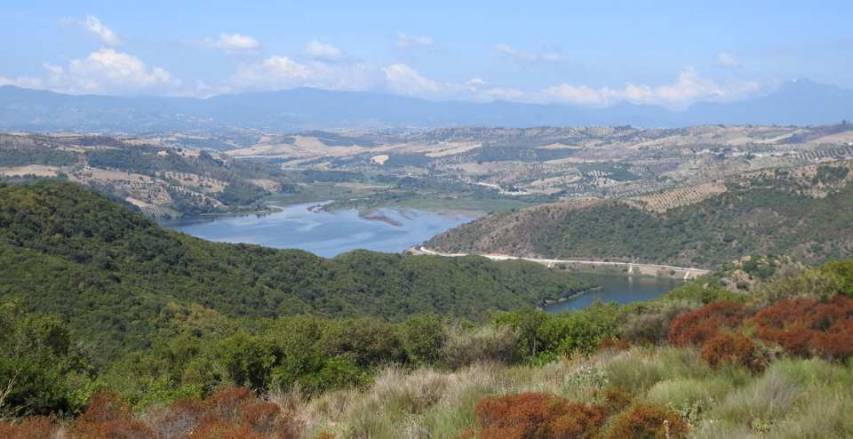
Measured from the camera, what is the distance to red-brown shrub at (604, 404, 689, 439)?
4.32 meters

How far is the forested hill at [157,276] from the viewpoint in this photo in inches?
1093

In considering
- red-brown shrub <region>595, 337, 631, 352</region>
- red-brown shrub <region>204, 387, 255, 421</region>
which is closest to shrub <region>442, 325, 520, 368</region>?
red-brown shrub <region>595, 337, 631, 352</region>

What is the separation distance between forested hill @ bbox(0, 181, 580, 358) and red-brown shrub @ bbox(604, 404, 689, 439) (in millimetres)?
23188

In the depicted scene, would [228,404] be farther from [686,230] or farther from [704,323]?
[686,230]

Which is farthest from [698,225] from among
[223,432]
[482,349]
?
[223,432]

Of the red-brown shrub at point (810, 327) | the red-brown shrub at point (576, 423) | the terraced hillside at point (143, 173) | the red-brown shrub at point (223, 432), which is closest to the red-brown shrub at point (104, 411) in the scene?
the red-brown shrub at point (223, 432)

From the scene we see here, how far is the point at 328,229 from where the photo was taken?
358ft

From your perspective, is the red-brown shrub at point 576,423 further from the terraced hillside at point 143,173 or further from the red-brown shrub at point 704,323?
the terraced hillside at point 143,173

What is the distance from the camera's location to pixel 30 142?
135 m

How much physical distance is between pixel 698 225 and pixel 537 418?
83677 mm

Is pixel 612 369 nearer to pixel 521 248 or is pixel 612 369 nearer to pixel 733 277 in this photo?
Answer: pixel 733 277

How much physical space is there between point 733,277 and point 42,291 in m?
43.8

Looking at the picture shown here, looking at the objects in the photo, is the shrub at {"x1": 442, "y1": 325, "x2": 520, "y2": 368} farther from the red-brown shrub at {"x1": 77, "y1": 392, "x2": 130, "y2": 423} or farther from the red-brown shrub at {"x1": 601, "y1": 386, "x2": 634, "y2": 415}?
the red-brown shrub at {"x1": 77, "y1": 392, "x2": 130, "y2": 423}

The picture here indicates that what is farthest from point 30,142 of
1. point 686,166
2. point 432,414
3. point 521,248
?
point 432,414
